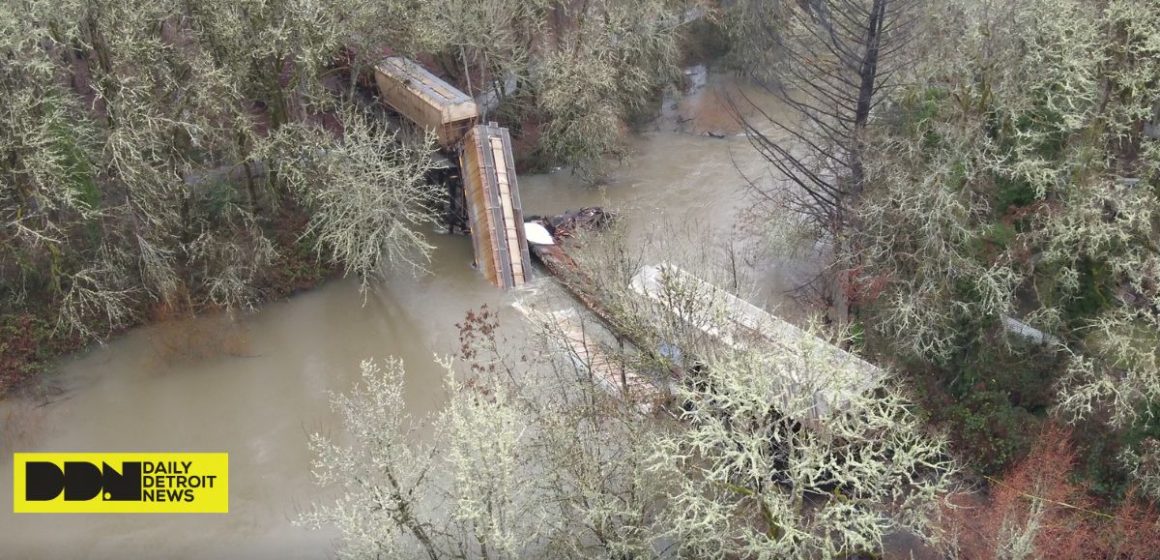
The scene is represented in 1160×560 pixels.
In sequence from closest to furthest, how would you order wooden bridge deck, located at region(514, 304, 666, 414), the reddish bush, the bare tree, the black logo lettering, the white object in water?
the reddish bush, wooden bridge deck, located at region(514, 304, 666, 414), the black logo lettering, the bare tree, the white object in water

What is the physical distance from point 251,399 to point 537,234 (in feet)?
28.3

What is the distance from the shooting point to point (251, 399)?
64.0 feet

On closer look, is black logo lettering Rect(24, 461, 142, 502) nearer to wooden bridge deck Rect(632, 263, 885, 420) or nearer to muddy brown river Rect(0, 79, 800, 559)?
muddy brown river Rect(0, 79, 800, 559)

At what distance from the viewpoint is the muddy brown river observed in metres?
16.1

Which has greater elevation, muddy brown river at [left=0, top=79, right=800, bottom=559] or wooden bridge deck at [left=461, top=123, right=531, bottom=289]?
wooden bridge deck at [left=461, top=123, right=531, bottom=289]

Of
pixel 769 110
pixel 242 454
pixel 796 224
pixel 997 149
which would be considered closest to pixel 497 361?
pixel 242 454

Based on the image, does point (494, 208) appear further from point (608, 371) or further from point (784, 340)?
point (784, 340)

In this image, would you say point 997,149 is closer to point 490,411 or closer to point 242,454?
point 490,411

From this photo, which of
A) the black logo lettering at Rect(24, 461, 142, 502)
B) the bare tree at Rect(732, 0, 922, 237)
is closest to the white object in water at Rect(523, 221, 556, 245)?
the bare tree at Rect(732, 0, 922, 237)

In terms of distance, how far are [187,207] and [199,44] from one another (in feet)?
12.7

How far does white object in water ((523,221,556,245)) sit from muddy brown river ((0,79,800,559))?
1540mm

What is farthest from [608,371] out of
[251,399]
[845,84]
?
[845,84]

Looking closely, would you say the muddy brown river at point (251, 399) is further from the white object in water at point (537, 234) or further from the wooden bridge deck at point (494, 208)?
the white object in water at point (537, 234)

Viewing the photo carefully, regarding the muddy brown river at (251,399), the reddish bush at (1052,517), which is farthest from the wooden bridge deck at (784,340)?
the muddy brown river at (251,399)
